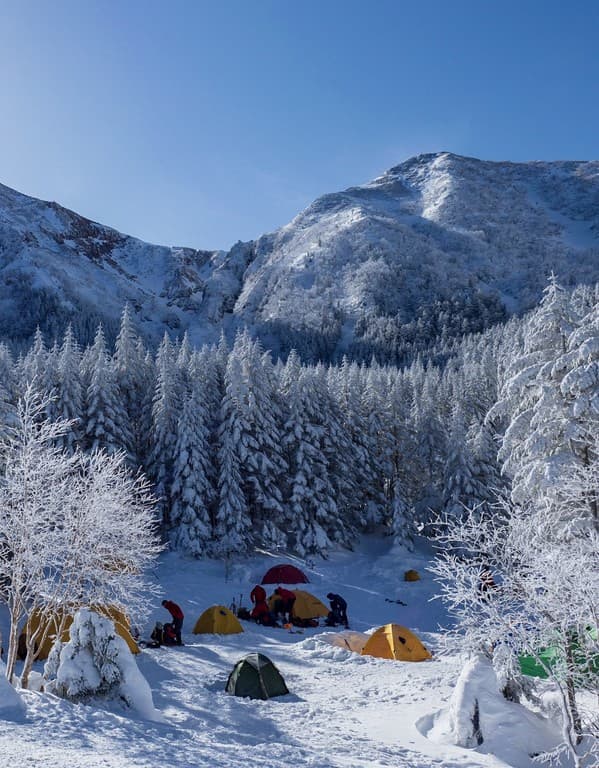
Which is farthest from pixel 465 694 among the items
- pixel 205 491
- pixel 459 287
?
pixel 459 287

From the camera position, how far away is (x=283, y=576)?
3078cm

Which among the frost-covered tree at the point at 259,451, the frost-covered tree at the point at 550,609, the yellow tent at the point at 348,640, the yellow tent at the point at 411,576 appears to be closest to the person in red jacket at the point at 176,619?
the yellow tent at the point at 348,640

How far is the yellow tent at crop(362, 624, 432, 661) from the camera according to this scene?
62.2ft

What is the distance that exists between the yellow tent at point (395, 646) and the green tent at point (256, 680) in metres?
5.37

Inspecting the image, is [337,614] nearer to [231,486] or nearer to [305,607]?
[305,607]

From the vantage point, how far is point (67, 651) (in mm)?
11602

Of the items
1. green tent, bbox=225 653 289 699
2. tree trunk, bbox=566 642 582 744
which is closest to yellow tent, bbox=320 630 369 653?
green tent, bbox=225 653 289 699

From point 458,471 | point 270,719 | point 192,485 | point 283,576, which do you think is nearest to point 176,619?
point 270,719

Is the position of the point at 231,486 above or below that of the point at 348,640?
above

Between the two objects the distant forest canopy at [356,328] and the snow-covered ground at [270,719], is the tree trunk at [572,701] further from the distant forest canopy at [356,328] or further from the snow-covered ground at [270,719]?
the distant forest canopy at [356,328]

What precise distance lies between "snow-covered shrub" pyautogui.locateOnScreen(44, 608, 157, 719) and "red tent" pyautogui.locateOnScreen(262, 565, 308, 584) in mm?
19649

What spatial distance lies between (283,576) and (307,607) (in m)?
5.47

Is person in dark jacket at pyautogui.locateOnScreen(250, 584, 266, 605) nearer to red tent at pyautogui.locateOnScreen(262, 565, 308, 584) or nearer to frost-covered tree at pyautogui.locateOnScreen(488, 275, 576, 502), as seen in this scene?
red tent at pyautogui.locateOnScreen(262, 565, 308, 584)

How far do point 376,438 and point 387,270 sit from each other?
15752cm
